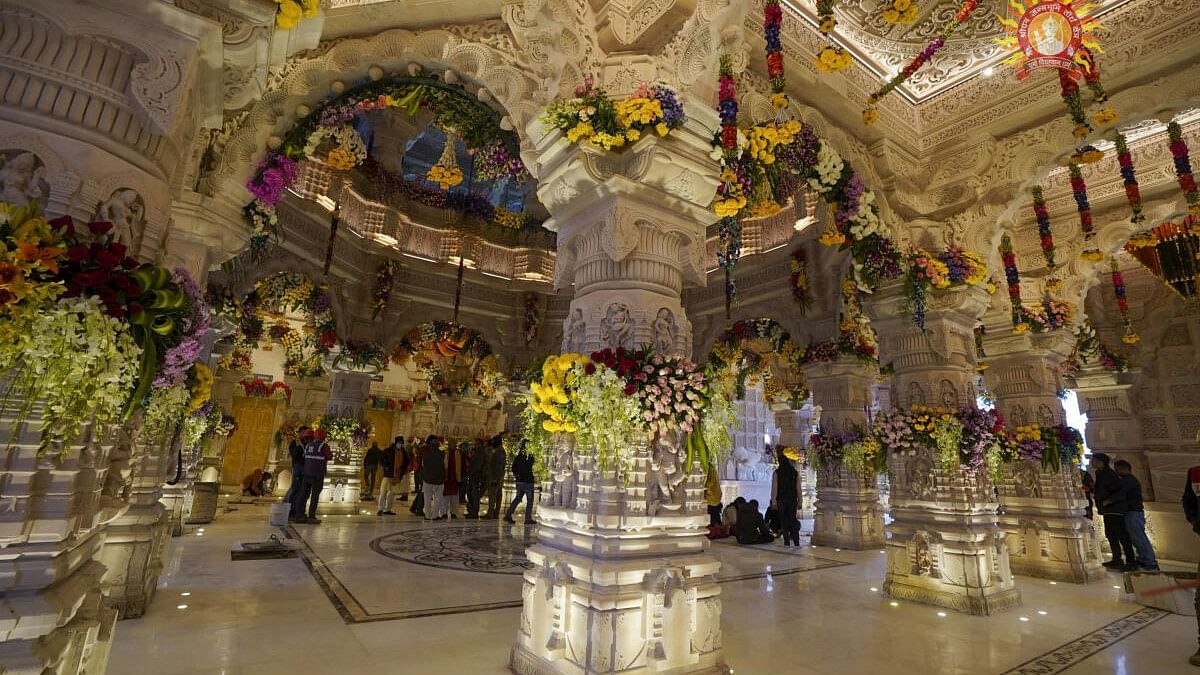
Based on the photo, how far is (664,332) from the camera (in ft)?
12.0

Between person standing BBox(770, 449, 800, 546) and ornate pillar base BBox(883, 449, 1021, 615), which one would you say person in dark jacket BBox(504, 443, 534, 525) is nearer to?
person standing BBox(770, 449, 800, 546)

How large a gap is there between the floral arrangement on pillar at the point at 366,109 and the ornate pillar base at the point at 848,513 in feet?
26.2

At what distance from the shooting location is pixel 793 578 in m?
6.59

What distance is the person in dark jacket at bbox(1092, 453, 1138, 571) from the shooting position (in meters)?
7.76

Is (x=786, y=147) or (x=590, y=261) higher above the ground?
(x=786, y=147)

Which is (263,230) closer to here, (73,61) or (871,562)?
(73,61)

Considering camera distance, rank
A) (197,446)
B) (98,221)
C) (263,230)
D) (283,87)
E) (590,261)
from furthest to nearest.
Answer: (197,446) < (263,230) < (283,87) < (590,261) < (98,221)

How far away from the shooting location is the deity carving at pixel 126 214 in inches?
83.6

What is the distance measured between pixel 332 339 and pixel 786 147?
374 inches

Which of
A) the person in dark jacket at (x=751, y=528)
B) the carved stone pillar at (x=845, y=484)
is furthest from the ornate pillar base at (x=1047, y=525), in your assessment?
the person in dark jacket at (x=751, y=528)

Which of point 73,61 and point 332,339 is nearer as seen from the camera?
point 73,61

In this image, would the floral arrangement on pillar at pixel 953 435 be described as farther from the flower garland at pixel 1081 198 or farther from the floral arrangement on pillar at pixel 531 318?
the floral arrangement on pillar at pixel 531 318

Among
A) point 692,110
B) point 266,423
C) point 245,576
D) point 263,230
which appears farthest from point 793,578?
point 266,423

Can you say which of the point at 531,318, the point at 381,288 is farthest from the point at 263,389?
the point at 531,318
